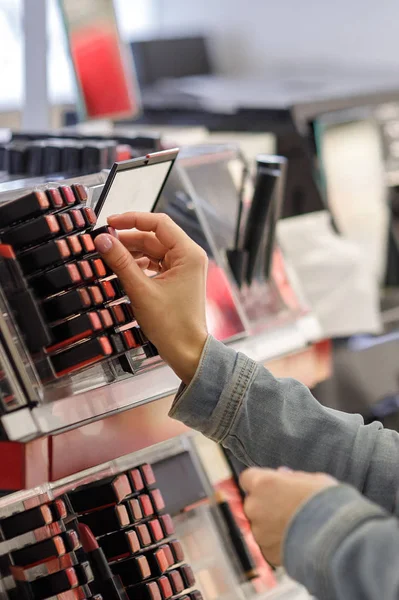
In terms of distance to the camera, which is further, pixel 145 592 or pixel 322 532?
pixel 145 592

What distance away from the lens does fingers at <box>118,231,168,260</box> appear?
0.97m

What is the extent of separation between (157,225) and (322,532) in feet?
1.34

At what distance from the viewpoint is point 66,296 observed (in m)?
0.87

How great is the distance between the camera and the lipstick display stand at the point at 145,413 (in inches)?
35.9

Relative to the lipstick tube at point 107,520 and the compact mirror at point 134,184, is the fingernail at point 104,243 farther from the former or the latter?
the lipstick tube at point 107,520

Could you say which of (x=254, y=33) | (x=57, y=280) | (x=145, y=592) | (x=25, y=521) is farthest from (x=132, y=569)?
(x=254, y=33)

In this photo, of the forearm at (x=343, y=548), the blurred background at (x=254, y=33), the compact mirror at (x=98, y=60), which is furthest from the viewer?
the blurred background at (x=254, y=33)

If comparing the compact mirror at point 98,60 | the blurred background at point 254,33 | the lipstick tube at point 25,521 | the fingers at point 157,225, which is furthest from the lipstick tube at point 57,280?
the blurred background at point 254,33

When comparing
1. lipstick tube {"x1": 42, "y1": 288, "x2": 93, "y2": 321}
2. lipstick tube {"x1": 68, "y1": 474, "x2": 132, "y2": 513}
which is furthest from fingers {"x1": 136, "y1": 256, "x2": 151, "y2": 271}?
lipstick tube {"x1": 68, "y1": 474, "x2": 132, "y2": 513}

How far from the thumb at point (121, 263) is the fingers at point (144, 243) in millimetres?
67

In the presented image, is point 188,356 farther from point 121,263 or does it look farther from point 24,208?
point 24,208

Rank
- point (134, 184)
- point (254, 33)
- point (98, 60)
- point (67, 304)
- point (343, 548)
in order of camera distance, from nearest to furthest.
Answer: point (343, 548) → point (67, 304) → point (134, 184) → point (98, 60) → point (254, 33)

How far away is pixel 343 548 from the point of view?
646 mm

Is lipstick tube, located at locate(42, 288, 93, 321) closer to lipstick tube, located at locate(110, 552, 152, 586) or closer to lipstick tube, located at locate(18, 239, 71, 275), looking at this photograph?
lipstick tube, located at locate(18, 239, 71, 275)
